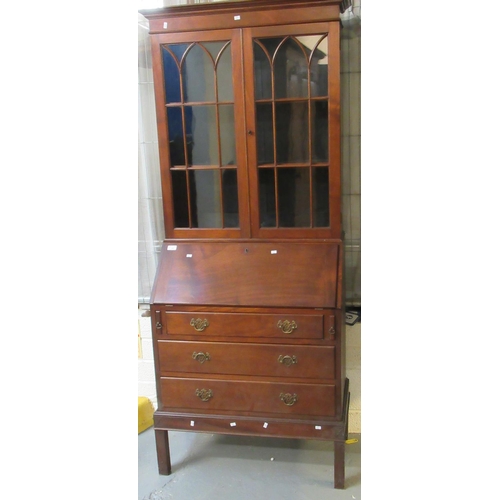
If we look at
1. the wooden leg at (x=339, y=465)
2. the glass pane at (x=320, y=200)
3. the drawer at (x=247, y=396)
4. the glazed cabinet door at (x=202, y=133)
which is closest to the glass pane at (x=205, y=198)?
the glazed cabinet door at (x=202, y=133)

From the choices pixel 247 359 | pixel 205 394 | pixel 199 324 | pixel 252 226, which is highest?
pixel 252 226

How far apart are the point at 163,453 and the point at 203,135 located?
1332 mm

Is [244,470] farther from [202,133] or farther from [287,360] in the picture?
[202,133]

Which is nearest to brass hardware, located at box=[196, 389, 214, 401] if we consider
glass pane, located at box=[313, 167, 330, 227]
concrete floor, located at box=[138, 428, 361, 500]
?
concrete floor, located at box=[138, 428, 361, 500]

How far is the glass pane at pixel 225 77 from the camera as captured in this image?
6.27ft

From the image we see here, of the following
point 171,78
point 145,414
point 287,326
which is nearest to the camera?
point 287,326

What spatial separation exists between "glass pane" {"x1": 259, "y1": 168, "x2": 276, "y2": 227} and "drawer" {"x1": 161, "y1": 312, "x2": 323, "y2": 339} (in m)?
0.38

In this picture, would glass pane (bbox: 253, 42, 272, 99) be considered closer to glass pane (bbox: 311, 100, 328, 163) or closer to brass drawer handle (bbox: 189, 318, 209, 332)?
glass pane (bbox: 311, 100, 328, 163)

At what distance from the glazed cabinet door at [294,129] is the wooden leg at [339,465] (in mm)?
823

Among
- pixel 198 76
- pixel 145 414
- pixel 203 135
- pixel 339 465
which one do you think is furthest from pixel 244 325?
pixel 198 76

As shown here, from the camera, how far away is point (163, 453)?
2098 millimetres

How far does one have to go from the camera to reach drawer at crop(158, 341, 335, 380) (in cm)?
188
